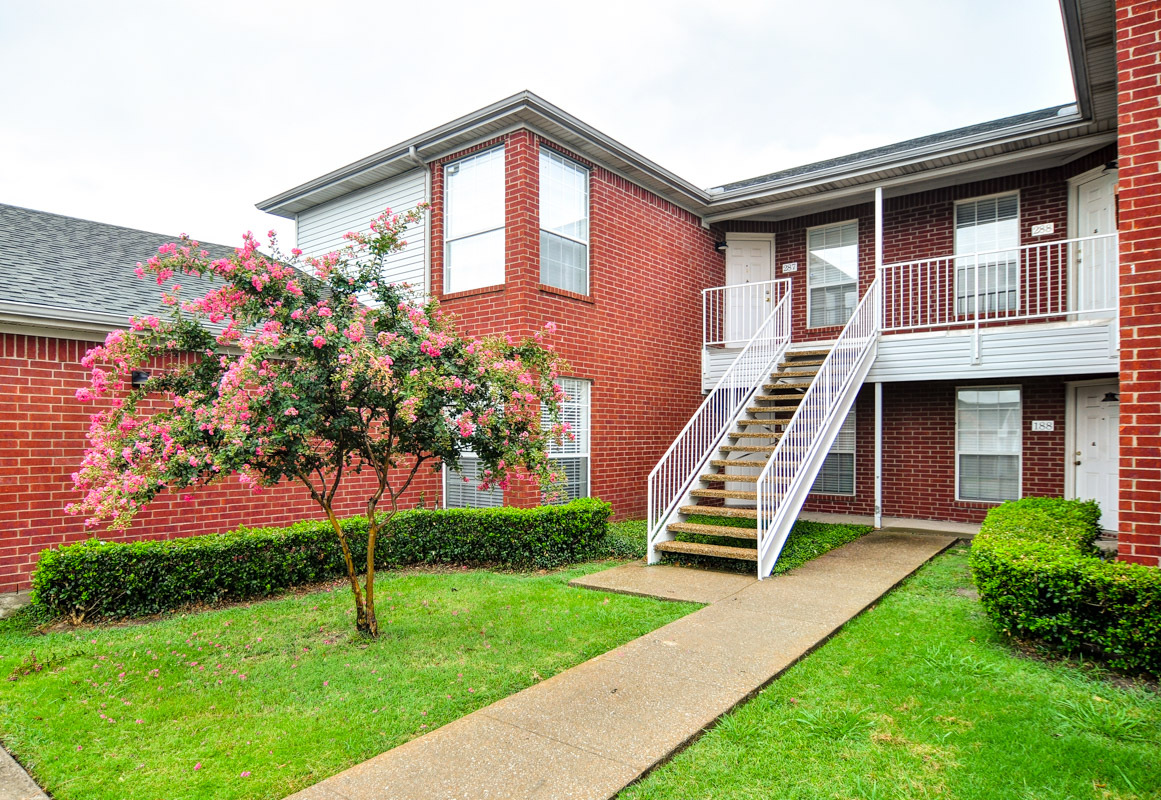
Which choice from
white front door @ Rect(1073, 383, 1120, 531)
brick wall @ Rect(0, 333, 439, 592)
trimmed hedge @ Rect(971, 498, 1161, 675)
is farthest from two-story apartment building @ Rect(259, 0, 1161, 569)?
brick wall @ Rect(0, 333, 439, 592)

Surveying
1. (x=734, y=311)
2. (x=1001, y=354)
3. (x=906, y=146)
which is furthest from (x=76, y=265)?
(x=906, y=146)

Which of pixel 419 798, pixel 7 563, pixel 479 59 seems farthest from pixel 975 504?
pixel 479 59

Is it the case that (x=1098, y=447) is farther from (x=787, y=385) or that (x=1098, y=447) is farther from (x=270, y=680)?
(x=270, y=680)

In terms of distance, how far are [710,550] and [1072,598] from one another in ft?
11.2

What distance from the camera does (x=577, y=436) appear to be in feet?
30.4

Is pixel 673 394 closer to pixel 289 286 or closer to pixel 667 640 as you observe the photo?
pixel 667 640

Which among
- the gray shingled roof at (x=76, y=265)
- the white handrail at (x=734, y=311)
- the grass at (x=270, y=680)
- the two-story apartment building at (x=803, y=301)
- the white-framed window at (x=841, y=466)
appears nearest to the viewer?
the grass at (x=270, y=680)

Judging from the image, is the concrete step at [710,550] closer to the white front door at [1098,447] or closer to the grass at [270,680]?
the grass at [270,680]

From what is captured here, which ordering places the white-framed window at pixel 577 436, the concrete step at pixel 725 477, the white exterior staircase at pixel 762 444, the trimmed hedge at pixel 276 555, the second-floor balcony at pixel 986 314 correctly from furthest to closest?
the white-framed window at pixel 577 436, the second-floor balcony at pixel 986 314, the concrete step at pixel 725 477, the white exterior staircase at pixel 762 444, the trimmed hedge at pixel 276 555

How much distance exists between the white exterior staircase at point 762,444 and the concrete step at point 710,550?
0.04 ft

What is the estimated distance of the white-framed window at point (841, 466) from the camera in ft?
37.4

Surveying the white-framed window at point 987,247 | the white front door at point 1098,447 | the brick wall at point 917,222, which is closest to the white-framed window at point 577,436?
the brick wall at point 917,222

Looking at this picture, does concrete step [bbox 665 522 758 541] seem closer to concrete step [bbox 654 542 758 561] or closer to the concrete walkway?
concrete step [bbox 654 542 758 561]

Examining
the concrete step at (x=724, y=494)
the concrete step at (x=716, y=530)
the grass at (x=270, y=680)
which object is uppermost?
the concrete step at (x=724, y=494)
